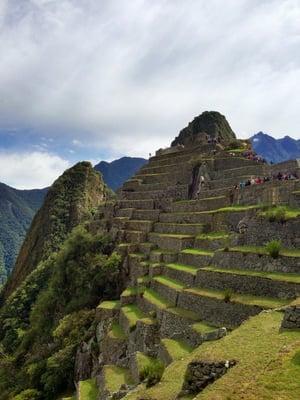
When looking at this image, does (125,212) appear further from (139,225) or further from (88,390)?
(88,390)

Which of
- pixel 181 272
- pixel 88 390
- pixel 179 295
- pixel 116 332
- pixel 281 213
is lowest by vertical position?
pixel 88 390

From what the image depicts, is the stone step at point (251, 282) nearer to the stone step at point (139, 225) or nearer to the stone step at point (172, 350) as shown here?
the stone step at point (172, 350)

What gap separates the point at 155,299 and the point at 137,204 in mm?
14712

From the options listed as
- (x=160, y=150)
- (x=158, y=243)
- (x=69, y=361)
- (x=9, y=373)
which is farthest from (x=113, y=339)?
(x=160, y=150)

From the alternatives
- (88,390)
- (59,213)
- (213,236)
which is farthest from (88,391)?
(59,213)

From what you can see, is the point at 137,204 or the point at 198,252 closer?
the point at 198,252

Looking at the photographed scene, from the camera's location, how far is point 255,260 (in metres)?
16.5

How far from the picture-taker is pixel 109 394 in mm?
16125

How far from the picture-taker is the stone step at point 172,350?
14.7 meters

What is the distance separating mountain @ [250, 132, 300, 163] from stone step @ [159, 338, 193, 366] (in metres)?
77.8

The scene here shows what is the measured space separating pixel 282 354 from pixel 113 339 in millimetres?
14642

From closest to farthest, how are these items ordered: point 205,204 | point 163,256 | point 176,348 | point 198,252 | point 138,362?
point 176,348 < point 138,362 < point 198,252 < point 163,256 < point 205,204

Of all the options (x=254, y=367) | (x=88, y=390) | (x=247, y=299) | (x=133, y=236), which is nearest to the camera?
(x=254, y=367)

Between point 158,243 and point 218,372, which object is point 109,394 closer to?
point 218,372
